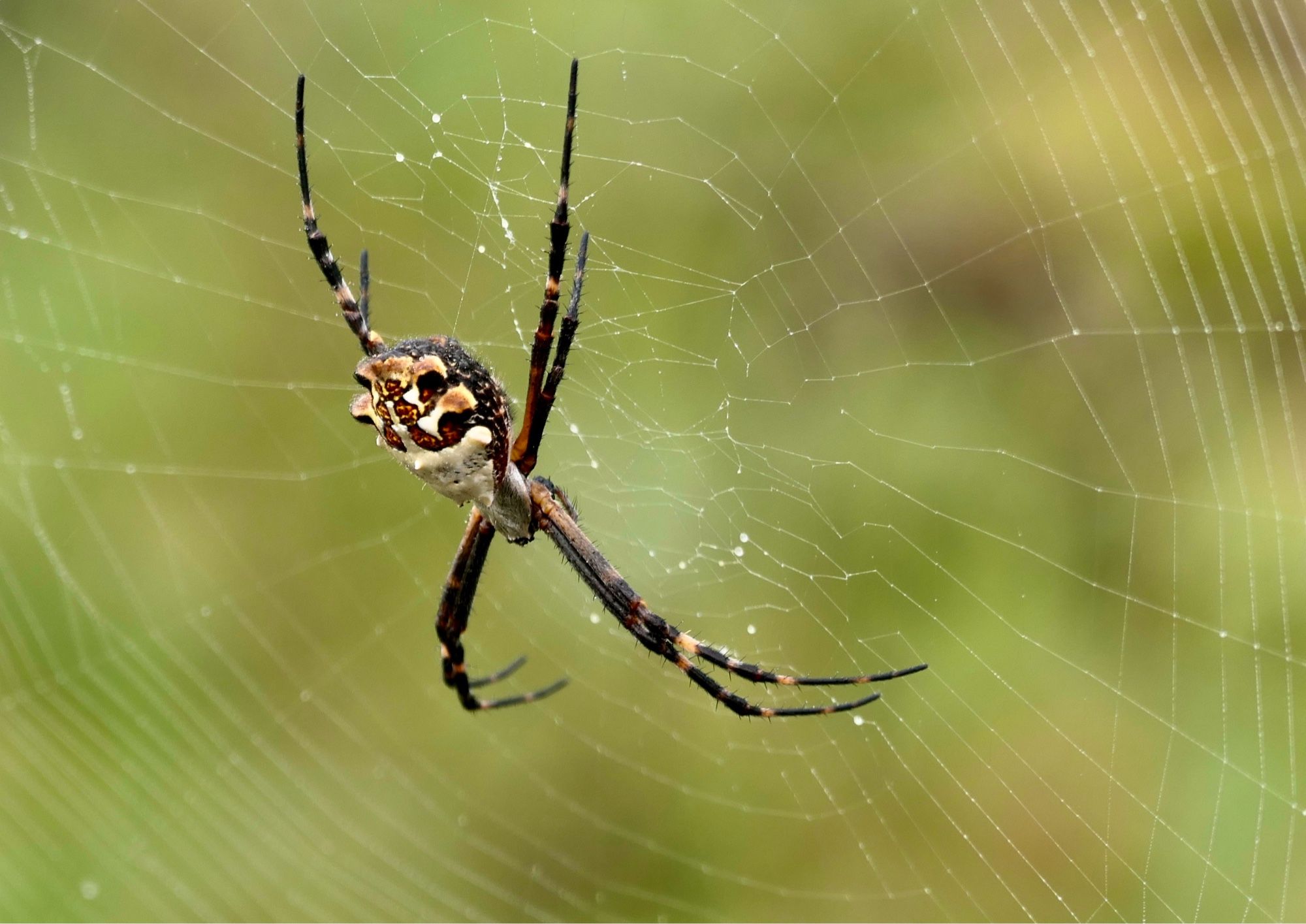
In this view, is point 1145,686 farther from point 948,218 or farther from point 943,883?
point 948,218

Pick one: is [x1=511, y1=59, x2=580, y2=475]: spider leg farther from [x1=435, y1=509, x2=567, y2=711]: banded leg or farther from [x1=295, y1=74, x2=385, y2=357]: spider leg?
[x1=435, y1=509, x2=567, y2=711]: banded leg

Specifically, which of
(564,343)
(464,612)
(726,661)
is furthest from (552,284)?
(464,612)

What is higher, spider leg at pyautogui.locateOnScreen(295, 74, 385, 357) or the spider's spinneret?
spider leg at pyautogui.locateOnScreen(295, 74, 385, 357)

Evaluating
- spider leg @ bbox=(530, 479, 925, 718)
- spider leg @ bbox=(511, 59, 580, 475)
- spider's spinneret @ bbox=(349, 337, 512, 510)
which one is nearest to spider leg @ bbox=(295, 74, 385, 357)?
spider's spinneret @ bbox=(349, 337, 512, 510)

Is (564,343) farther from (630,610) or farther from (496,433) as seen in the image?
(630,610)

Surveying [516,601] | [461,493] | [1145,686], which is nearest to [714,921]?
[516,601]

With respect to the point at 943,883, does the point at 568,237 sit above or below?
above

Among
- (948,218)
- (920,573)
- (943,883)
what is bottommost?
(943,883)
